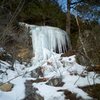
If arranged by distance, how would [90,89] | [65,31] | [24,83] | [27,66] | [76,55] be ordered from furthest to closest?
1. [65,31]
2. [27,66]
3. [76,55]
4. [24,83]
5. [90,89]

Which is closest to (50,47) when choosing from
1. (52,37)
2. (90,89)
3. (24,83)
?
(52,37)

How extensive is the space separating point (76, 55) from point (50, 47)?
5.79 ft

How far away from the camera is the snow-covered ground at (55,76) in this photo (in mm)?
6582

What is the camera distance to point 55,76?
25.6ft

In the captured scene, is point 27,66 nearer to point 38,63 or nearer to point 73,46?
point 38,63

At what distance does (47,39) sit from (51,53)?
2.67ft

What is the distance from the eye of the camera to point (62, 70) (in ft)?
28.0

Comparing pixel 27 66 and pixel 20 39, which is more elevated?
pixel 20 39

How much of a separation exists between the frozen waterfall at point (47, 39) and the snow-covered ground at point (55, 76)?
0.70m

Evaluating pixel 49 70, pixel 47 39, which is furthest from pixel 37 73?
pixel 47 39

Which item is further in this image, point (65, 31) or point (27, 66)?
point (65, 31)

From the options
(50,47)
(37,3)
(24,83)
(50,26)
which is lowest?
(24,83)

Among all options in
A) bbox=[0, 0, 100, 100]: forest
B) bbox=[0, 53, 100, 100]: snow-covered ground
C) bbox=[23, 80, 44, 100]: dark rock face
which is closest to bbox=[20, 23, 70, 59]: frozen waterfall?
bbox=[0, 0, 100, 100]: forest

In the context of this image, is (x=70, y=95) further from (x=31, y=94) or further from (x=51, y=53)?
(x=51, y=53)
